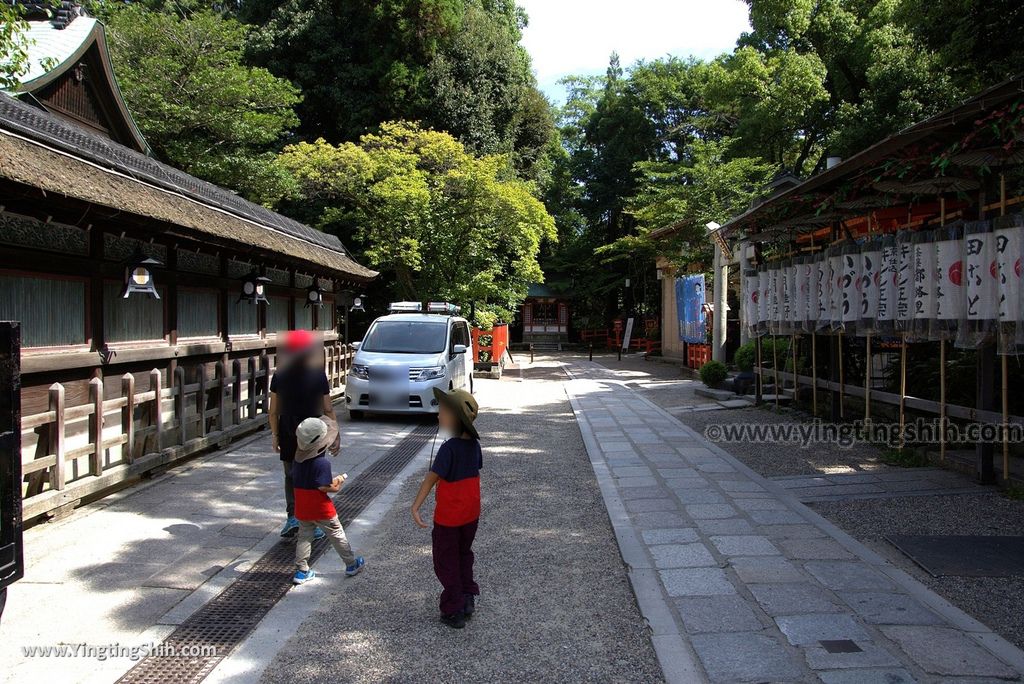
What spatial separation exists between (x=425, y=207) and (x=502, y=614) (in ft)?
55.6

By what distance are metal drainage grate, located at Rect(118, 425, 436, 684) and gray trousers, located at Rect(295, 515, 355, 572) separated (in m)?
0.21

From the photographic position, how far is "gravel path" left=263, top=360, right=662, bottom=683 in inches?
143

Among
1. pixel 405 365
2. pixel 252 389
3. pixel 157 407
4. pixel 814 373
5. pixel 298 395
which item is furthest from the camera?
pixel 405 365

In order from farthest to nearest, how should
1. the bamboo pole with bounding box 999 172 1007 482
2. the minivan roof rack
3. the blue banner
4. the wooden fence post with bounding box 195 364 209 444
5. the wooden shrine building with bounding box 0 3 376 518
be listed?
the blue banner
the minivan roof rack
the wooden fence post with bounding box 195 364 209 444
the bamboo pole with bounding box 999 172 1007 482
the wooden shrine building with bounding box 0 3 376 518

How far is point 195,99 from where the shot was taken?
63.4ft

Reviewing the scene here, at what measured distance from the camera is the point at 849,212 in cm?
943

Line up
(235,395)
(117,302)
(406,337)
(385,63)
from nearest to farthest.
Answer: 1. (117,302)
2. (235,395)
3. (406,337)
4. (385,63)

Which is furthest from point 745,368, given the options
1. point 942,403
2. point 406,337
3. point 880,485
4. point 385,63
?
point 385,63

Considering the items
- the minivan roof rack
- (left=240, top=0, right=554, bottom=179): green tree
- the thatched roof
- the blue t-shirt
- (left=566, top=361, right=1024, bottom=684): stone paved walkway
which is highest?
(left=240, top=0, right=554, bottom=179): green tree

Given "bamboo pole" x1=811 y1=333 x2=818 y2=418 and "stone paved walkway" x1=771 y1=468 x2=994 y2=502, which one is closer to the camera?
"stone paved walkway" x1=771 y1=468 x2=994 y2=502

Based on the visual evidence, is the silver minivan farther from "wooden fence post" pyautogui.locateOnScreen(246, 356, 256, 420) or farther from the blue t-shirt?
the blue t-shirt

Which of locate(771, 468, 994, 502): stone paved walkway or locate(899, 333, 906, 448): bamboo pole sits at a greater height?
locate(899, 333, 906, 448): bamboo pole

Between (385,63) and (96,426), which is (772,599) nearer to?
(96,426)

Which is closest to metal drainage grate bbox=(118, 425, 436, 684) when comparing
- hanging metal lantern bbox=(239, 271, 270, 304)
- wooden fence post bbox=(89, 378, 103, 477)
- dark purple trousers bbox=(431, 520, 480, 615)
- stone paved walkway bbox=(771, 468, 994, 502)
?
dark purple trousers bbox=(431, 520, 480, 615)
